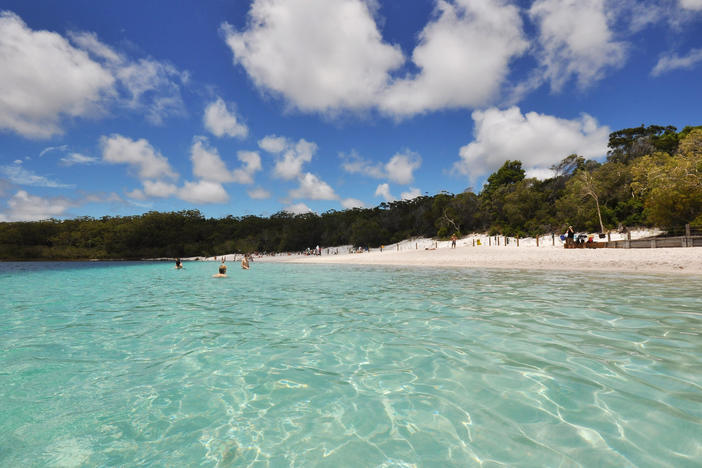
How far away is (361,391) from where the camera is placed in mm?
4254

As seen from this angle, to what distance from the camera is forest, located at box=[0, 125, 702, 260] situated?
34938 mm

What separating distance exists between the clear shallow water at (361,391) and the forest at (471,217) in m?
36.7

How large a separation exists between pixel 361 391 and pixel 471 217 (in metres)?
67.2

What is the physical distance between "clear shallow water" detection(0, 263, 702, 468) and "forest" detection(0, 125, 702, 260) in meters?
36.7

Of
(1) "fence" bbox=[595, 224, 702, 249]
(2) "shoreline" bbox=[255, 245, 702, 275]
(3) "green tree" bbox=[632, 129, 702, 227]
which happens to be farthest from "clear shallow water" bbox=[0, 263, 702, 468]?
(3) "green tree" bbox=[632, 129, 702, 227]

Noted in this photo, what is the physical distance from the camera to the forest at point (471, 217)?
34938 mm

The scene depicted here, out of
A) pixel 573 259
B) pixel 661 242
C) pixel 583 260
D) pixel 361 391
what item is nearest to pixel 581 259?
pixel 583 260

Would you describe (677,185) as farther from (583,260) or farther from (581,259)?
(583,260)

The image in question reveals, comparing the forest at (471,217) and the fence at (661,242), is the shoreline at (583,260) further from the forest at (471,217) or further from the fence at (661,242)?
the forest at (471,217)

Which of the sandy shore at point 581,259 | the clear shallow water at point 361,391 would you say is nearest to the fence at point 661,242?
the sandy shore at point 581,259

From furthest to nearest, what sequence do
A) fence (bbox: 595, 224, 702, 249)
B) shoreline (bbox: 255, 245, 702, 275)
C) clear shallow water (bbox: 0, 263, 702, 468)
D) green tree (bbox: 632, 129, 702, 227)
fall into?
green tree (bbox: 632, 129, 702, 227), fence (bbox: 595, 224, 702, 249), shoreline (bbox: 255, 245, 702, 275), clear shallow water (bbox: 0, 263, 702, 468)

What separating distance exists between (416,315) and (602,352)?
418 cm

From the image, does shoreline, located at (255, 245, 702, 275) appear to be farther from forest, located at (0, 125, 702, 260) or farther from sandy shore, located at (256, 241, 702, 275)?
forest, located at (0, 125, 702, 260)

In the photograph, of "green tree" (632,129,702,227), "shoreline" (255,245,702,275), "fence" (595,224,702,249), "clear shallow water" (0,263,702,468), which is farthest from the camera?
"green tree" (632,129,702,227)
